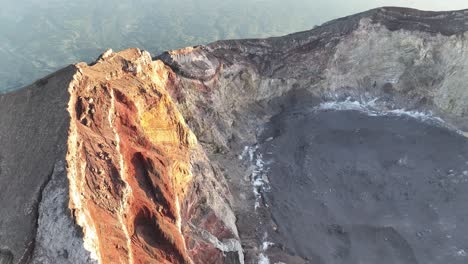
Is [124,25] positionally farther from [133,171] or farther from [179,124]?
[133,171]

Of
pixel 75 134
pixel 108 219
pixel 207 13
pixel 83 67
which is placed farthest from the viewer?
pixel 207 13

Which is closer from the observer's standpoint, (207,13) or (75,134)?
(75,134)

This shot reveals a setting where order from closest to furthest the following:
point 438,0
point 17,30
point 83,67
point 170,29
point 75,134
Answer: point 75,134
point 83,67
point 17,30
point 170,29
point 438,0

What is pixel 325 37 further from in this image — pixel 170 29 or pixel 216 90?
pixel 170 29

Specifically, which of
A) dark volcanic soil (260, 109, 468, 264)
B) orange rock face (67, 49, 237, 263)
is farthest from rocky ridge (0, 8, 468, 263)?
dark volcanic soil (260, 109, 468, 264)

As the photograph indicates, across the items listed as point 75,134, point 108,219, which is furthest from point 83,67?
point 108,219

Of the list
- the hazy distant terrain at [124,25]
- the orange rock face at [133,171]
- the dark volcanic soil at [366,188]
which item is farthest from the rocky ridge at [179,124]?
the hazy distant terrain at [124,25]

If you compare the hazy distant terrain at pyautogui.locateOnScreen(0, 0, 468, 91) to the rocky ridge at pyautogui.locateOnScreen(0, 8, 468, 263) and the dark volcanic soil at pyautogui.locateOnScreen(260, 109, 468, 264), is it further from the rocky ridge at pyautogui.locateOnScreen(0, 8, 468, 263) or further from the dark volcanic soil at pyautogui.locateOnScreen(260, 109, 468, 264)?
the dark volcanic soil at pyautogui.locateOnScreen(260, 109, 468, 264)
